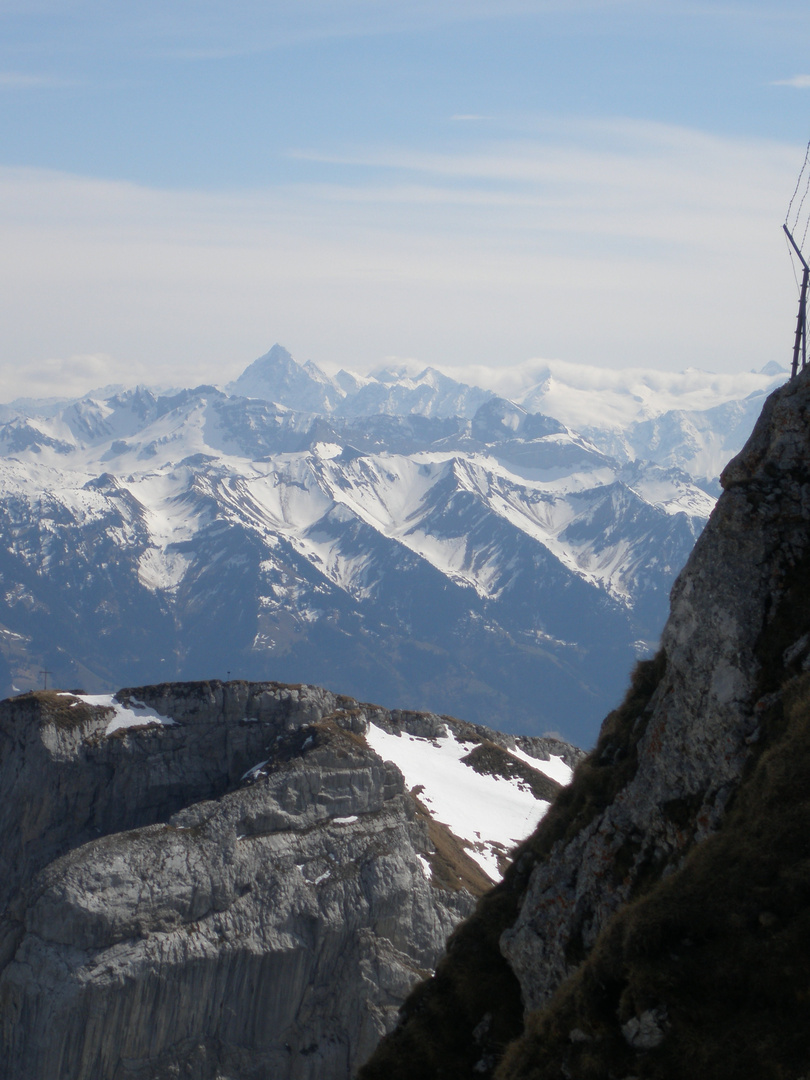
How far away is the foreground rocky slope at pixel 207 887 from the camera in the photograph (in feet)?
211

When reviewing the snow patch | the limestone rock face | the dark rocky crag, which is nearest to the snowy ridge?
the snow patch

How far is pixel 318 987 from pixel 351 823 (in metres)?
11.9

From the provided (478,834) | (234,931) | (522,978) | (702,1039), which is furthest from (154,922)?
(702,1039)

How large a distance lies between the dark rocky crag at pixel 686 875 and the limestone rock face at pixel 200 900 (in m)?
39.0

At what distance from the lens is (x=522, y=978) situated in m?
29.6

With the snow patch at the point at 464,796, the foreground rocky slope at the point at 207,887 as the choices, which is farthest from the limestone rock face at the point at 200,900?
the snow patch at the point at 464,796

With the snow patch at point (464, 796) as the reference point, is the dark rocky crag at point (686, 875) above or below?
above

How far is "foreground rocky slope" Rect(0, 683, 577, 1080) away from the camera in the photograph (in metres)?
64.2

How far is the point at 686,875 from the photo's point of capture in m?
22.4

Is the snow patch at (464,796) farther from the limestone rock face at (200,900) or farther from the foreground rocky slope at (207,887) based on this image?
the limestone rock face at (200,900)

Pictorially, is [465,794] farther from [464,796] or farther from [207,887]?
[207,887]

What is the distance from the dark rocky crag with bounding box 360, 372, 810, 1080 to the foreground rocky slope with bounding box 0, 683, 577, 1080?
39080mm

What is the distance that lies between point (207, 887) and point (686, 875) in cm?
5230

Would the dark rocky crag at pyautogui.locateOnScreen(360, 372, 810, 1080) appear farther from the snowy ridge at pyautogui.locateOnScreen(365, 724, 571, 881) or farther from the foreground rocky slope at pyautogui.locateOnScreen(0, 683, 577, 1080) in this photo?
the snowy ridge at pyautogui.locateOnScreen(365, 724, 571, 881)
